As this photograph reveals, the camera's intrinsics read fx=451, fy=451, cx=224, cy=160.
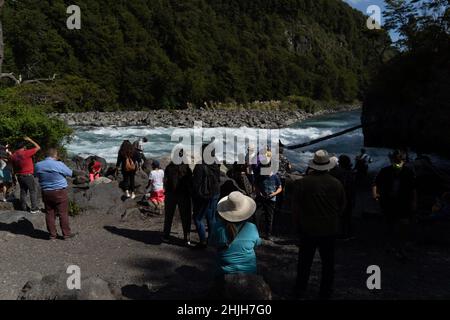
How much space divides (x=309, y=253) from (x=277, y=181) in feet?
8.11

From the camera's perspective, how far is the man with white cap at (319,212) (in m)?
4.87

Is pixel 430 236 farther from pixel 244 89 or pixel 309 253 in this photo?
pixel 244 89

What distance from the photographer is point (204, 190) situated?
6.80 m

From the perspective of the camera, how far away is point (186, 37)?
359 ft

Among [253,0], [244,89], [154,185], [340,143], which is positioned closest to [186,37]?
[244,89]

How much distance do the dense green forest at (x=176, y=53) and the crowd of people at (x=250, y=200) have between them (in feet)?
66.5

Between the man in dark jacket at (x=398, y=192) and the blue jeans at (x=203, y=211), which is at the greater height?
the man in dark jacket at (x=398, y=192)

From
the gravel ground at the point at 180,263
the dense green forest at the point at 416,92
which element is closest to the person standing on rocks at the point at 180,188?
the gravel ground at the point at 180,263

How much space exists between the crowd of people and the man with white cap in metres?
0.01

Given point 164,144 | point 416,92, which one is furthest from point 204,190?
point 164,144

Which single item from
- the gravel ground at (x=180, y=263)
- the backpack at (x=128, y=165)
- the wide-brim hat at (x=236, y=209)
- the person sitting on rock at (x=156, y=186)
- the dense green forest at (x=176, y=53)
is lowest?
the gravel ground at (x=180, y=263)

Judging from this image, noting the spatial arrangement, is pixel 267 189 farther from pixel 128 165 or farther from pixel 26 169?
pixel 26 169

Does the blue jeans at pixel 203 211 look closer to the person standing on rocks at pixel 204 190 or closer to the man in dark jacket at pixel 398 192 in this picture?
the person standing on rocks at pixel 204 190

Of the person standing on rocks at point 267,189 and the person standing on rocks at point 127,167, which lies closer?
the person standing on rocks at point 267,189
